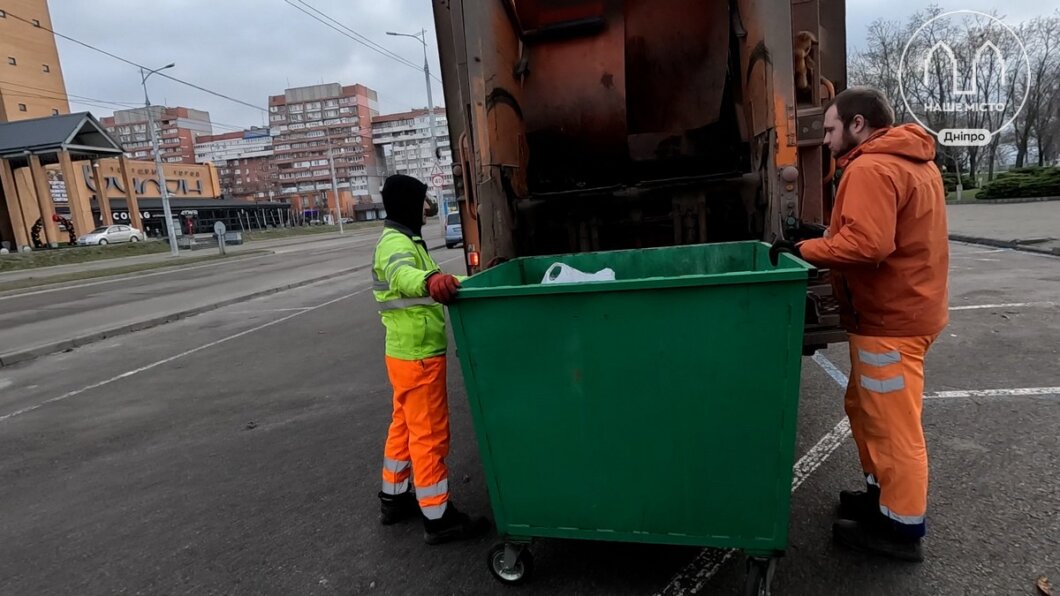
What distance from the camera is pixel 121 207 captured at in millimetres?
49375

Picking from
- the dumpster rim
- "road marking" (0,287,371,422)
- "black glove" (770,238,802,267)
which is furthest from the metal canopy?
"black glove" (770,238,802,267)

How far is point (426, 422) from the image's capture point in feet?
9.33

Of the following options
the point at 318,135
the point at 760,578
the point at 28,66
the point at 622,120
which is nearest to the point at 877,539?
the point at 760,578

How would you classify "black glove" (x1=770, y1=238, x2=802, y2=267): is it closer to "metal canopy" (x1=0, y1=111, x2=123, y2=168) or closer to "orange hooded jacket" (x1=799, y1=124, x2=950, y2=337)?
"orange hooded jacket" (x1=799, y1=124, x2=950, y2=337)

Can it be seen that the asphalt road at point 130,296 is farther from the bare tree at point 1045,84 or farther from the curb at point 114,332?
the bare tree at point 1045,84

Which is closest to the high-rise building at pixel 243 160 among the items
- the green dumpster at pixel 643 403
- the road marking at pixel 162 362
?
the road marking at pixel 162 362

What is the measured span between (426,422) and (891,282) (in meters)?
2.04

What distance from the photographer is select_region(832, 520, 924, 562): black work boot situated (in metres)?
2.43

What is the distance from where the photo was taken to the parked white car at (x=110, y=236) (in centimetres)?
3575

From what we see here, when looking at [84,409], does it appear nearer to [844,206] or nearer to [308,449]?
[308,449]

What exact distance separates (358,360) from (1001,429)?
5619mm

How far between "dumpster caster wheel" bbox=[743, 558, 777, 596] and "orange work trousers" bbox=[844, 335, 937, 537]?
0.62 meters

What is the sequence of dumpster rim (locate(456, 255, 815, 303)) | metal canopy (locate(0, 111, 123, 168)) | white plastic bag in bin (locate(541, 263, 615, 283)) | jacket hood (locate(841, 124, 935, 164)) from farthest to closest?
metal canopy (locate(0, 111, 123, 168))
white plastic bag in bin (locate(541, 263, 615, 283))
jacket hood (locate(841, 124, 935, 164))
dumpster rim (locate(456, 255, 815, 303))

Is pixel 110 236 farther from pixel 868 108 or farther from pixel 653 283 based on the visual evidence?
pixel 868 108
